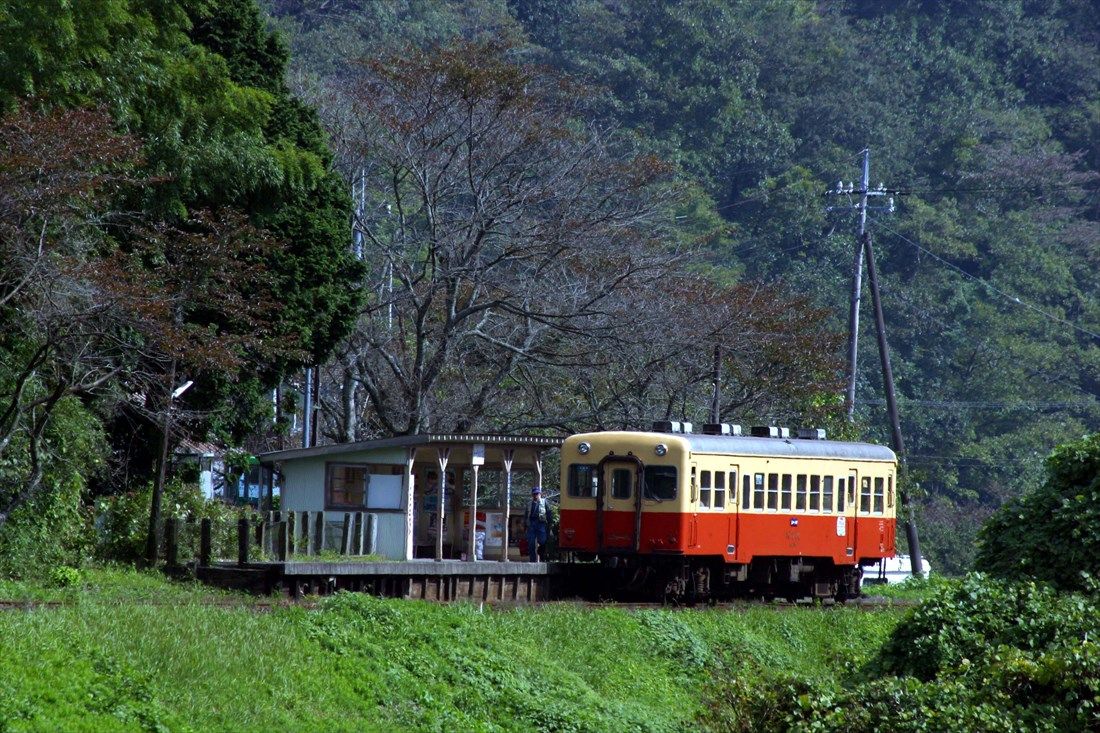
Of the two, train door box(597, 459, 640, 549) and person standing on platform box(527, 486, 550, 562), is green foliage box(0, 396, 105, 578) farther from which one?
train door box(597, 459, 640, 549)

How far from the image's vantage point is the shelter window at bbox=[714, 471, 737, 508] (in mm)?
24547

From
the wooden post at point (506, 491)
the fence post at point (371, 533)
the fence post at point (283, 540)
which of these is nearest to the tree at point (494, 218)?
the wooden post at point (506, 491)

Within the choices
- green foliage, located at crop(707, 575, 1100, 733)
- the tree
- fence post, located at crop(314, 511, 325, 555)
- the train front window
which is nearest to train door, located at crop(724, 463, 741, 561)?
the train front window

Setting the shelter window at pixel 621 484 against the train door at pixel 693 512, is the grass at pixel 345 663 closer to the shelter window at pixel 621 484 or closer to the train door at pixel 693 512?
the train door at pixel 693 512

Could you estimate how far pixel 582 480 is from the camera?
24.9 metres

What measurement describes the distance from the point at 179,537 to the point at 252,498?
16336mm

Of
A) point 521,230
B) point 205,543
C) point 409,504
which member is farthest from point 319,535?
point 521,230

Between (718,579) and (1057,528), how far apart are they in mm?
9279

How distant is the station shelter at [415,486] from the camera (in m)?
24.3

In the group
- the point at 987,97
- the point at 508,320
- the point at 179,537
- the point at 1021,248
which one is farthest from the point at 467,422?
the point at 987,97

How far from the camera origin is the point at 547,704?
15.6 metres

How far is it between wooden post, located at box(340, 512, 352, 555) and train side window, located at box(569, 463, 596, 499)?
3377mm

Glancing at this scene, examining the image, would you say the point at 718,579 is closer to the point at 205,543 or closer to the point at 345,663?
the point at 205,543

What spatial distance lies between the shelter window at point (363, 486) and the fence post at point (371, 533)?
7.7 inches
